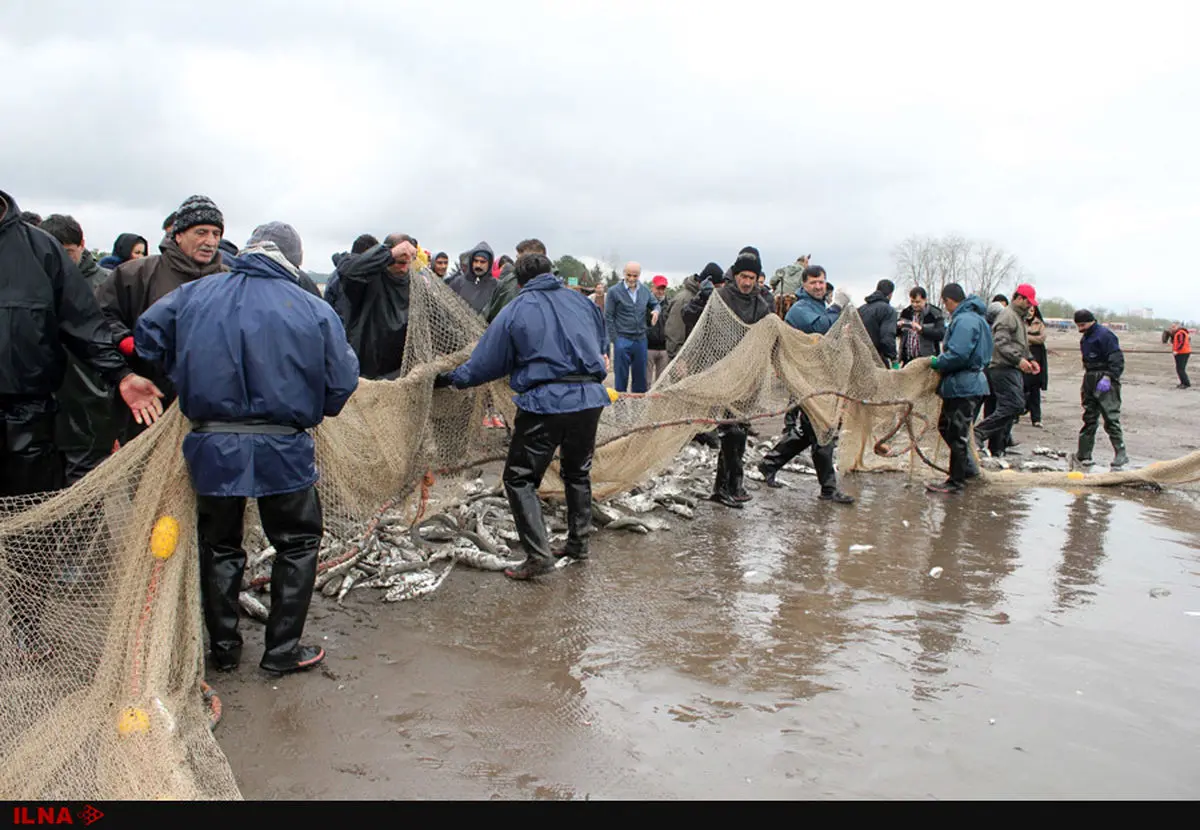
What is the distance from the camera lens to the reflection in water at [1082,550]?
4789mm

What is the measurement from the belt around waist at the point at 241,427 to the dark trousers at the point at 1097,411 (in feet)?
30.3

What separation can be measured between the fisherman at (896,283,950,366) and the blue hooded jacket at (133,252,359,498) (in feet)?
31.2

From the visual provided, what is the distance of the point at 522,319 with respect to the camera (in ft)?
15.2

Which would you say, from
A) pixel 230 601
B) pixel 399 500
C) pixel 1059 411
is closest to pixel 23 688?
pixel 230 601

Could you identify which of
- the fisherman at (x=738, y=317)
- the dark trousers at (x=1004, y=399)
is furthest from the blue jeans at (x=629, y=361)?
the dark trousers at (x=1004, y=399)

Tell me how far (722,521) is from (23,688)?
4.57 m

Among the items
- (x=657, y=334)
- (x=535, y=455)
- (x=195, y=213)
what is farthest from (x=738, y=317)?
(x=657, y=334)

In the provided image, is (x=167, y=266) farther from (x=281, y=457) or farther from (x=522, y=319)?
(x=522, y=319)

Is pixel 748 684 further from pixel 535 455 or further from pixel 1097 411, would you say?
pixel 1097 411

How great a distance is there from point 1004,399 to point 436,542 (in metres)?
6.82

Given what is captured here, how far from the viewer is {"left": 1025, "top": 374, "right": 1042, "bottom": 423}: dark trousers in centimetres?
1125

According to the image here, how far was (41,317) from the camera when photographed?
346cm

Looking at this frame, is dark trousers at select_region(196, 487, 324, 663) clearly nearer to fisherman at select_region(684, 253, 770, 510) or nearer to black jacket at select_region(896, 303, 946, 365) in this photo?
fisherman at select_region(684, 253, 770, 510)

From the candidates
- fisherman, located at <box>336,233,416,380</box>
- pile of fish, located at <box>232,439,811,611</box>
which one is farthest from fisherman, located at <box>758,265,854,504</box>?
fisherman, located at <box>336,233,416,380</box>
